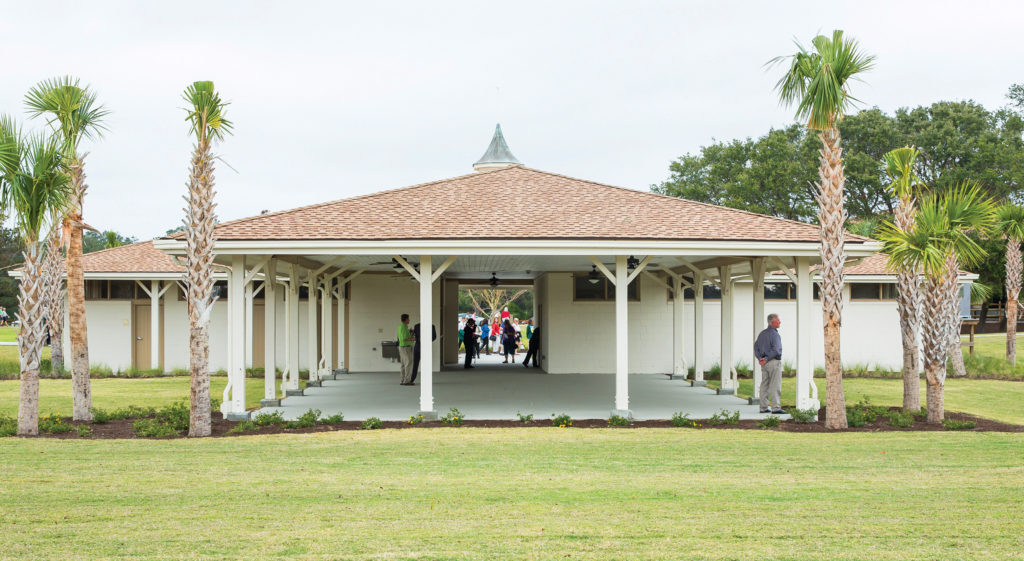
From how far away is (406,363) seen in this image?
19.5 metres

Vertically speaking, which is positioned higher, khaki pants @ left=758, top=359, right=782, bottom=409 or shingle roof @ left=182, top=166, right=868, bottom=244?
shingle roof @ left=182, top=166, right=868, bottom=244

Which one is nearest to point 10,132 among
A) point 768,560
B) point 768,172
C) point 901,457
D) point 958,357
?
point 768,560

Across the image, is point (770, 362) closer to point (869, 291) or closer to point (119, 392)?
point (869, 291)

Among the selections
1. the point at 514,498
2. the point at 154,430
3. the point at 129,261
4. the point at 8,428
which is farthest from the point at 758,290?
the point at 129,261

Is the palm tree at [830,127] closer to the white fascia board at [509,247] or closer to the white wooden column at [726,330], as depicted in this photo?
the white fascia board at [509,247]

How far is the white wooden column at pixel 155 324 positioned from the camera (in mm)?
24017

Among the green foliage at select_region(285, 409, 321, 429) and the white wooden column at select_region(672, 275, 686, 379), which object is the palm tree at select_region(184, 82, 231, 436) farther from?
the white wooden column at select_region(672, 275, 686, 379)

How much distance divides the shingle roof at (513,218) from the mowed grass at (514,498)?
3.24m

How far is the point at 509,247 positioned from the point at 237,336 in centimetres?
438

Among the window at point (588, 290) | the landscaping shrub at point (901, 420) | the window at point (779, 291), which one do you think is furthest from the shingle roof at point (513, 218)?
the window at point (779, 291)

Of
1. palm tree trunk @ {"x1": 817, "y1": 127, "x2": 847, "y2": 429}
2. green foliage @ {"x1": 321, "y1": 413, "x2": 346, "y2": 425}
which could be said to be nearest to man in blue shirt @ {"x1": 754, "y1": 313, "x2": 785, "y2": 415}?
palm tree trunk @ {"x1": 817, "y1": 127, "x2": 847, "y2": 429}

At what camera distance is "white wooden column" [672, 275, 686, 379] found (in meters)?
20.6

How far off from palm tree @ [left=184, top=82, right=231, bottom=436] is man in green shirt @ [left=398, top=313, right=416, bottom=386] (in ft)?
24.0

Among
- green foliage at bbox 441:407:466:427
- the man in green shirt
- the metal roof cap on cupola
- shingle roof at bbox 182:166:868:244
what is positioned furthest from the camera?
the metal roof cap on cupola
